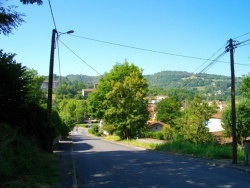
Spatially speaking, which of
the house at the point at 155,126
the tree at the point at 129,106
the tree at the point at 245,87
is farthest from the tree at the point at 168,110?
the tree at the point at 245,87

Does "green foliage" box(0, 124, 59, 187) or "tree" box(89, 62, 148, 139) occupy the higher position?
"tree" box(89, 62, 148, 139)

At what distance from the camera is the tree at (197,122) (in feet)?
124

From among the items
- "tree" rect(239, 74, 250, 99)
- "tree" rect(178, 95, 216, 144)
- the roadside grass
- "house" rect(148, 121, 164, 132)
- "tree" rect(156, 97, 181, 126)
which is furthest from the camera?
"tree" rect(156, 97, 181, 126)

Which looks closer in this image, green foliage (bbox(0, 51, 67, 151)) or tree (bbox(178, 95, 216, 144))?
green foliage (bbox(0, 51, 67, 151))

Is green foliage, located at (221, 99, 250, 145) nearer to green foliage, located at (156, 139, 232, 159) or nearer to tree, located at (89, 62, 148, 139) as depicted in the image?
tree, located at (89, 62, 148, 139)

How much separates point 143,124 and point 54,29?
34767 millimetres

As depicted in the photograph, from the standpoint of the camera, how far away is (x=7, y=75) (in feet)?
62.9

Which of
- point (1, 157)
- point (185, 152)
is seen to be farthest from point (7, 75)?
point (185, 152)

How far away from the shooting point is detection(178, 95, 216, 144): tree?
37.9 m

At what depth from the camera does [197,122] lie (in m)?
37.9

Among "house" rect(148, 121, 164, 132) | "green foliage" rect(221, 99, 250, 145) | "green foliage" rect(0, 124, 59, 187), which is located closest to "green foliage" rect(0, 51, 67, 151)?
"green foliage" rect(0, 124, 59, 187)

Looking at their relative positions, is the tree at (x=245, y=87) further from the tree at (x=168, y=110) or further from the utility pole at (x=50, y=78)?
the tree at (x=168, y=110)

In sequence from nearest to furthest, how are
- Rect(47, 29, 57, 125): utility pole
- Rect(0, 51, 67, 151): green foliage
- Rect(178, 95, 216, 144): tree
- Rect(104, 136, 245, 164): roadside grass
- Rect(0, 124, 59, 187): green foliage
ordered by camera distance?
Rect(0, 124, 59, 187): green foliage → Rect(0, 51, 67, 151): green foliage → Rect(47, 29, 57, 125): utility pole → Rect(104, 136, 245, 164): roadside grass → Rect(178, 95, 216, 144): tree

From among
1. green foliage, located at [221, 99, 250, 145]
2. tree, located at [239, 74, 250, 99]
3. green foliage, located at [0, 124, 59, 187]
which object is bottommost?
green foliage, located at [0, 124, 59, 187]
